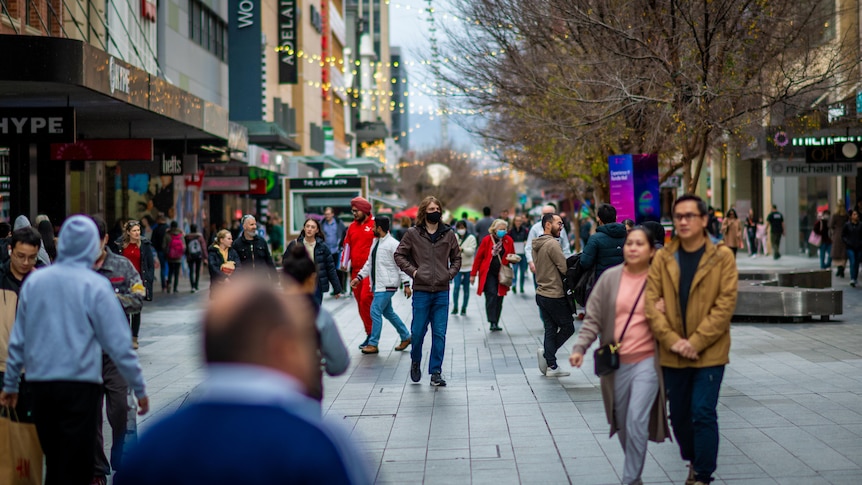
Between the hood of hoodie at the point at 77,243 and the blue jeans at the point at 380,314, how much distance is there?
800 cm

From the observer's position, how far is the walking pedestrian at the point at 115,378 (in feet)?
21.7

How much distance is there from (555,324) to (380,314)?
2.81m

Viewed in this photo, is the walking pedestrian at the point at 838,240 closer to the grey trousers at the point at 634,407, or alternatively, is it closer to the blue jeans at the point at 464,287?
the blue jeans at the point at 464,287

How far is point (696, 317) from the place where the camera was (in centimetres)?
612

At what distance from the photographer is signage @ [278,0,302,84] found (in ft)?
147

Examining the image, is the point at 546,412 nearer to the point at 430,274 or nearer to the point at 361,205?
the point at 430,274

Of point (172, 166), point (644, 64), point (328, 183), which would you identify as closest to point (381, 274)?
point (644, 64)

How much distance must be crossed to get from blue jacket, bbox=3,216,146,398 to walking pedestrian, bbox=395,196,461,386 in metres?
5.44

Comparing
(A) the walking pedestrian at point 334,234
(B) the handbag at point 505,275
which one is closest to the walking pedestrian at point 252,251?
(B) the handbag at point 505,275

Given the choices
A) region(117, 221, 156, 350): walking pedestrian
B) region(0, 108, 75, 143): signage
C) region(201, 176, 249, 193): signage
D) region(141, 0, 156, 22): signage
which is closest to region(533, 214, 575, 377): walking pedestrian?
region(117, 221, 156, 350): walking pedestrian

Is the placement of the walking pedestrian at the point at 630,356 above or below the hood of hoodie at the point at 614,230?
below

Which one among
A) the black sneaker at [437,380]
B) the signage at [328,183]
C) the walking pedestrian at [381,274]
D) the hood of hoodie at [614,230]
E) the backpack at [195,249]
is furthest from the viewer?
the signage at [328,183]

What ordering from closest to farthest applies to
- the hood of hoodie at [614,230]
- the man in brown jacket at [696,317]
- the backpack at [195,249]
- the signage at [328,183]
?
the man in brown jacket at [696,317] → the hood of hoodie at [614,230] → the backpack at [195,249] → the signage at [328,183]

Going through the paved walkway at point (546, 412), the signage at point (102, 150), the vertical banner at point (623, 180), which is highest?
the signage at point (102, 150)
